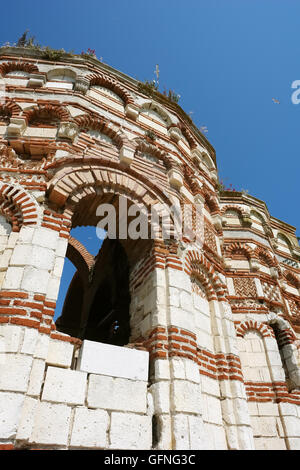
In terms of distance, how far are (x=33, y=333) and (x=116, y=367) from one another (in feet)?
3.56

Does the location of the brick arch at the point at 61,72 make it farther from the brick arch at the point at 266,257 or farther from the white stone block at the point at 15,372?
the brick arch at the point at 266,257

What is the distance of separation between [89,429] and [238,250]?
6.47m

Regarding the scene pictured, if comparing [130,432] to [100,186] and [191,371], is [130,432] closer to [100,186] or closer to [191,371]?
[191,371]

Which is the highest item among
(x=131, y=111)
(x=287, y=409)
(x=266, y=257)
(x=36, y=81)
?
(x=131, y=111)

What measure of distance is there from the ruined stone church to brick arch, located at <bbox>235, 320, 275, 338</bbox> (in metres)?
0.03

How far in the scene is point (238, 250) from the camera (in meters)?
8.47

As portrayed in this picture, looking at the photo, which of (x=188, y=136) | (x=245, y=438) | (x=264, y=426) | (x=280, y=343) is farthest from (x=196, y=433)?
(x=188, y=136)

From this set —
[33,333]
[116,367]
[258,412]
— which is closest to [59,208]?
[33,333]

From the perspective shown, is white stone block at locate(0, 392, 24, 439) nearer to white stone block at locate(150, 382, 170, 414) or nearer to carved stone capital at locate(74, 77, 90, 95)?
white stone block at locate(150, 382, 170, 414)

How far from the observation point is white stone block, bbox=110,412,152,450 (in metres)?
3.11

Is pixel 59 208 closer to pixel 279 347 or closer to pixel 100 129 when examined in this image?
pixel 100 129

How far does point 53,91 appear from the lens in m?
5.95

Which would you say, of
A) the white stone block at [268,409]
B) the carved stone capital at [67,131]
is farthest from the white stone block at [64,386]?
the white stone block at [268,409]

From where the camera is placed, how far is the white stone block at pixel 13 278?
3.38 m
